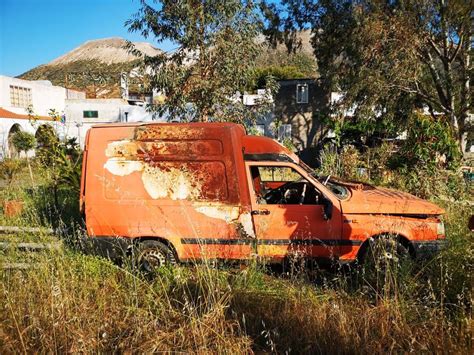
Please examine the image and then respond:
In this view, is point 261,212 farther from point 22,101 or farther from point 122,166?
point 22,101

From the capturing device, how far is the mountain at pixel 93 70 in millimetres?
16367

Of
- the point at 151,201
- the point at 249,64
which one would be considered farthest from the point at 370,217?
the point at 249,64

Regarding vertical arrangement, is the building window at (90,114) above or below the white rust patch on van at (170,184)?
above

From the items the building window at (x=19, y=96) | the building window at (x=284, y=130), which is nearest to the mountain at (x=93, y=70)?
the building window at (x=19, y=96)

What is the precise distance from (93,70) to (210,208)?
126m

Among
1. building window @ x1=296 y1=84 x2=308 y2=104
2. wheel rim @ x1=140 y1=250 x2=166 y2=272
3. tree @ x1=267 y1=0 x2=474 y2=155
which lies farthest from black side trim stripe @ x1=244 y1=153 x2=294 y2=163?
building window @ x1=296 y1=84 x2=308 y2=104

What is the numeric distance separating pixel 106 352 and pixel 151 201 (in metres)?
2.52

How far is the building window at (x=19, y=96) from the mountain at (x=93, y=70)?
959cm

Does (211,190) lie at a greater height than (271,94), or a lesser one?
lesser

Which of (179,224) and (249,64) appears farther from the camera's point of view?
(249,64)

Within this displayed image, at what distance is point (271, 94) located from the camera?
34.4 feet

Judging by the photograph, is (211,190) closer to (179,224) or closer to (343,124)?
(179,224)

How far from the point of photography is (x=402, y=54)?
53.1 ft

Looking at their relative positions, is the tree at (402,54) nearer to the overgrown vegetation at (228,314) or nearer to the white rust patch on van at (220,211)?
the white rust patch on van at (220,211)
